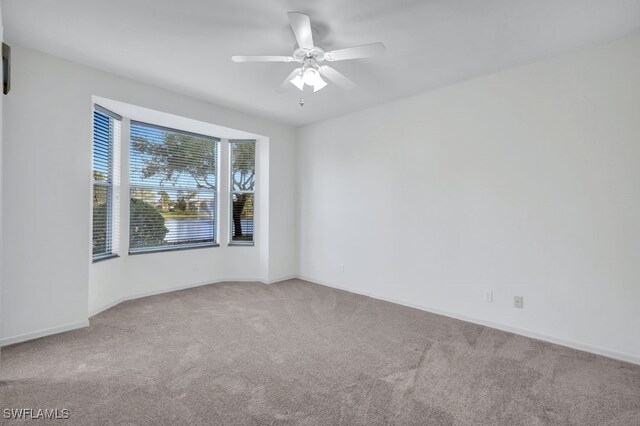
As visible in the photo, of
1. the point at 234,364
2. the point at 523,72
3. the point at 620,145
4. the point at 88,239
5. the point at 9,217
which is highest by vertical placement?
the point at 523,72

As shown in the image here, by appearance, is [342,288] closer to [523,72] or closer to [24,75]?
[523,72]

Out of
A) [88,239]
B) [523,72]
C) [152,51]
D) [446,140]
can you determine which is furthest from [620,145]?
[88,239]

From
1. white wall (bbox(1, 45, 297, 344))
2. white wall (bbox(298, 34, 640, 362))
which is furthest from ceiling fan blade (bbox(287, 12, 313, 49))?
white wall (bbox(298, 34, 640, 362))

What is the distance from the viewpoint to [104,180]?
12.4 ft

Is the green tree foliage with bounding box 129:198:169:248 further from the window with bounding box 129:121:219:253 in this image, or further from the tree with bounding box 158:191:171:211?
the tree with bounding box 158:191:171:211

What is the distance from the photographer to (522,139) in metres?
3.06

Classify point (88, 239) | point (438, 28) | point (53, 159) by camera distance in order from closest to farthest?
point (438, 28) → point (53, 159) → point (88, 239)

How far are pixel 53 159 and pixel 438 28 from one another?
366cm

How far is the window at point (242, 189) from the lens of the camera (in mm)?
5203

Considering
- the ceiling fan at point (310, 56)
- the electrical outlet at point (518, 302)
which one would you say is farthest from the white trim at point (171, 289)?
the electrical outlet at point (518, 302)

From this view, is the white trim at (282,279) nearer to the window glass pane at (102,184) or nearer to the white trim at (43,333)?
the window glass pane at (102,184)

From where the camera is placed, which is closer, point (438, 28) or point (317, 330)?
point (438, 28)

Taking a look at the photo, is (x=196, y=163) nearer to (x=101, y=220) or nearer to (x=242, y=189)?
(x=242, y=189)

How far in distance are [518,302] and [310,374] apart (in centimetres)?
220
